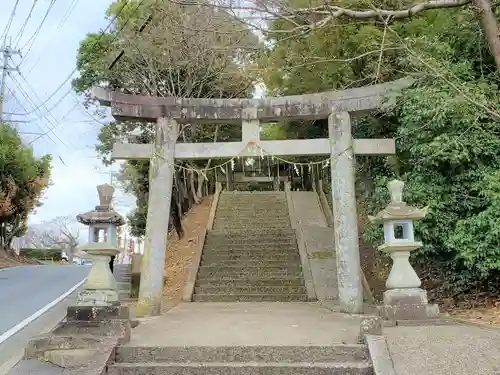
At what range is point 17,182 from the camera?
1017 inches

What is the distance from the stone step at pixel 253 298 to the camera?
10.9 m

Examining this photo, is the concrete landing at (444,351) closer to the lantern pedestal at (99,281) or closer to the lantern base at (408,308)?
the lantern base at (408,308)

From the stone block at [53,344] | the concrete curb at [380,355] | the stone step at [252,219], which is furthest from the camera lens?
the stone step at [252,219]

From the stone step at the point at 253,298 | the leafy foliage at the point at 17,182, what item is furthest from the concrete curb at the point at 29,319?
the leafy foliage at the point at 17,182

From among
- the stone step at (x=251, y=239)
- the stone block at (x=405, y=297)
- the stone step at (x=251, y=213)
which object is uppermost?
the stone step at (x=251, y=213)

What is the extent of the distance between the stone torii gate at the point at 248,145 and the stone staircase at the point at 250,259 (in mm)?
2611

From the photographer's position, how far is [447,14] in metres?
9.41

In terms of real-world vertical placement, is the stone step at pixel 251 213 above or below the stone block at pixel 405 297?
above

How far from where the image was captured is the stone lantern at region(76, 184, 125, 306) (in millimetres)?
6262

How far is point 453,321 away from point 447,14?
6221 mm

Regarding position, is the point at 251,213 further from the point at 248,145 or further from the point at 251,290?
the point at 248,145

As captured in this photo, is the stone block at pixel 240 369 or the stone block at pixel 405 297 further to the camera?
the stone block at pixel 405 297

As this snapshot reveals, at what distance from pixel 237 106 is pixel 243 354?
5423mm

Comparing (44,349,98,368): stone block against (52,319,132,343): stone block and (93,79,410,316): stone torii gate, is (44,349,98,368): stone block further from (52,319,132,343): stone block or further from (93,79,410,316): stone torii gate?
(93,79,410,316): stone torii gate
